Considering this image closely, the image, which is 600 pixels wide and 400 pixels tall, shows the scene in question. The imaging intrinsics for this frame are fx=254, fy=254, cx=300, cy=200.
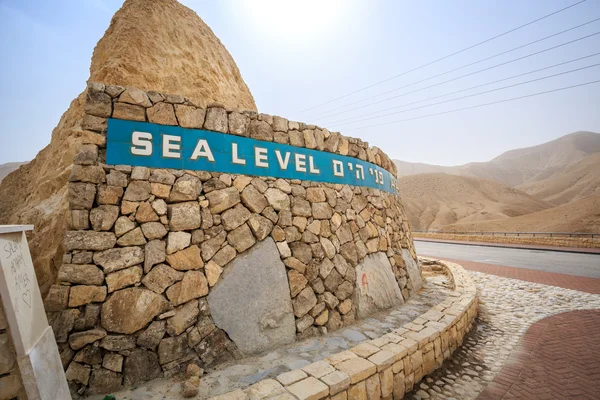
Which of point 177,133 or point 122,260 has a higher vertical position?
point 177,133

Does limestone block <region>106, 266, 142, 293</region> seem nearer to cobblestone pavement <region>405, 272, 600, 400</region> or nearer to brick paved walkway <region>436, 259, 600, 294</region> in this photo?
cobblestone pavement <region>405, 272, 600, 400</region>

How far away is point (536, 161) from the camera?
99.7 meters

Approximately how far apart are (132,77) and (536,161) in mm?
135594

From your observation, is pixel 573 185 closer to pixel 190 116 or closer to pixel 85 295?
pixel 190 116

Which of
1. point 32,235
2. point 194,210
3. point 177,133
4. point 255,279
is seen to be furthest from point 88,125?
point 255,279

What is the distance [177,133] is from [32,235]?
2.53 m

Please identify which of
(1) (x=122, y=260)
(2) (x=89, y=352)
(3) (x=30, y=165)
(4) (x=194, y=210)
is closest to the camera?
(2) (x=89, y=352)

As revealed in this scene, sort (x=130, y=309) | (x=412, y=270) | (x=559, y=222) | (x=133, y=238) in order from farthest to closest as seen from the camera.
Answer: (x=559, y=222)
(x=412, y=270)
(x=133, y=238)
(x=130, y=309)

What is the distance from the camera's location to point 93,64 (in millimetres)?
5664

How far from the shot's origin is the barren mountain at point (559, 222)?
22.9m

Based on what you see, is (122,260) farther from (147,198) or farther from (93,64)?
(93,64)

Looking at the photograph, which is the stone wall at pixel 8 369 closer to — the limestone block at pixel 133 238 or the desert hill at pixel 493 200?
the limestone block at pixel 133 238

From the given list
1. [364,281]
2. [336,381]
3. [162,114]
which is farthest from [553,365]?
[162,114]

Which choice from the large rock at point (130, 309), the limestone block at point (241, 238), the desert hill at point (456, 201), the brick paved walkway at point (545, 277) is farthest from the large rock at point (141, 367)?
the desert hill at point (456, 201)
